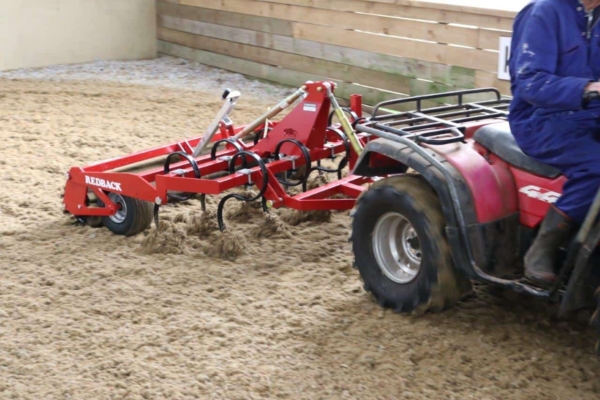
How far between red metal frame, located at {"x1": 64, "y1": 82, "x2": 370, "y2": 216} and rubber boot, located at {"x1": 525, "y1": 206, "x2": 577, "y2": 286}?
60.9 inches

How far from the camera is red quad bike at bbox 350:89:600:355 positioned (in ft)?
11.1

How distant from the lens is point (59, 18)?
10.8 m

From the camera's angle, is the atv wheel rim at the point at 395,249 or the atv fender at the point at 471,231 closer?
the atv fender at the point at 471,231

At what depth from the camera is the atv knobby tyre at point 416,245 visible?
361 centimetres

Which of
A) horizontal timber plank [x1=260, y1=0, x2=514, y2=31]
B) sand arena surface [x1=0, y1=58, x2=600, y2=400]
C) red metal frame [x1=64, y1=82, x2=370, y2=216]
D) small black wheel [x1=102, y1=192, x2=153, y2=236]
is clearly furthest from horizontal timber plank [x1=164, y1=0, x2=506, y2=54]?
small black wheel [x1=102, y1=192, x2=153, y2=236]

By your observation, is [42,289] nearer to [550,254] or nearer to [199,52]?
[550,254]

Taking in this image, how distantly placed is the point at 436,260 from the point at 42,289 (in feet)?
6.65

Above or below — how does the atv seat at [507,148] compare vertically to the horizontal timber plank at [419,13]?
below

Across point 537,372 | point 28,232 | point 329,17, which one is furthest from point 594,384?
point 329,17

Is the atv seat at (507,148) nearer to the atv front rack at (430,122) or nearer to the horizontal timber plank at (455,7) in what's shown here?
the atv front rack at (430,122)

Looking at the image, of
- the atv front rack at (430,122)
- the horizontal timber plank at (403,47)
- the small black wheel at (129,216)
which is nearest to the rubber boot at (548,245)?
the atv front rack at (430,122)

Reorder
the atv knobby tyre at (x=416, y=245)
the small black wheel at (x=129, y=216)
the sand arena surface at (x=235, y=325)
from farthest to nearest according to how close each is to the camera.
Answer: the small black wheel at (x=129, y=216), the atv knobby tyre at (x=416, y=245), the sand arena surface at (x=235, y=325)

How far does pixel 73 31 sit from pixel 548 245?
8.87 m

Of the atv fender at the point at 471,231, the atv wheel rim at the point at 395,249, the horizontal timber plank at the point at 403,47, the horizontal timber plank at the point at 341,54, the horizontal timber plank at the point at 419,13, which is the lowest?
the atv wheel rim at the point at 395,249
